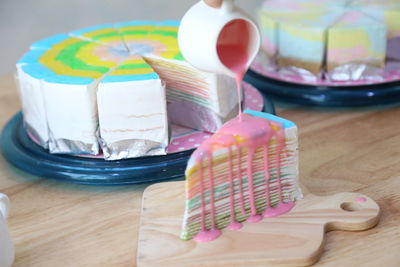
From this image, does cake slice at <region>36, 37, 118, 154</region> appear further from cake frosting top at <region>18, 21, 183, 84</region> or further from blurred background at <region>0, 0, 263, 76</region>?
blurred background at <region>0, 0, 263, 76</region>

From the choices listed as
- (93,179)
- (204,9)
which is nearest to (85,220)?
(93,179)

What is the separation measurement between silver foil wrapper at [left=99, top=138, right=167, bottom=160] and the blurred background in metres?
1.16

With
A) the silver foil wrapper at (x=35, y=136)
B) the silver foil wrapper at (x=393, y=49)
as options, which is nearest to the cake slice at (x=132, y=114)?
the silver foil wrapper at (x=35, y=136)

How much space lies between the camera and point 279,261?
800 millimetres

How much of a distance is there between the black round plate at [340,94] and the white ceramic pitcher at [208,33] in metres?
0.40

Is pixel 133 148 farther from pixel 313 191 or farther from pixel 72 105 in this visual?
pixel 313 191

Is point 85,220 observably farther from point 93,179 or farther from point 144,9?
point 144,9

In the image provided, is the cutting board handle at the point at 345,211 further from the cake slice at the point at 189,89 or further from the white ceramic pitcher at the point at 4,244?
the white ceramic pitcher at the point at 4,244

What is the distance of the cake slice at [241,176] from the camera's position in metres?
0.84

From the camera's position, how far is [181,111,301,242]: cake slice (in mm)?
844

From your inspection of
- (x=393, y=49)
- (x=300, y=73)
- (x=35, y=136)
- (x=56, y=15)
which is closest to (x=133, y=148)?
(x=35, y=136)

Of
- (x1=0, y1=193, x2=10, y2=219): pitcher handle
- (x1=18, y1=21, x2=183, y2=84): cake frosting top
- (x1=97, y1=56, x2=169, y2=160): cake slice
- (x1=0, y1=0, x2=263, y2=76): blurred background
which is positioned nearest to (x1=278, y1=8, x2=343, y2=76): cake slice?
(x1=18, y1=21, x2=183, y2=84): cake frosting top

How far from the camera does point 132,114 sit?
1023mm

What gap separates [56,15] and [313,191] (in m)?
1.42
